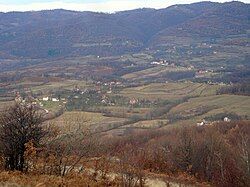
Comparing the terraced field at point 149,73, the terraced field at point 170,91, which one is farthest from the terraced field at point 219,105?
the terraced field at point 149,73

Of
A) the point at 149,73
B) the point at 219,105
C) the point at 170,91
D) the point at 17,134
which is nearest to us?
the point at 17,134

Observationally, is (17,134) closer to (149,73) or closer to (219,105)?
(219,105)

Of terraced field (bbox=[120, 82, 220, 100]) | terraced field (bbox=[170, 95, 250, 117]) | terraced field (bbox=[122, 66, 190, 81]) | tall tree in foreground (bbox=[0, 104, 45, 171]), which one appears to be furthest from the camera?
terraced field (bbox=[122, 66, 190, 81])

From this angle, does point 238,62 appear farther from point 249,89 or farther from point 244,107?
point 244,107

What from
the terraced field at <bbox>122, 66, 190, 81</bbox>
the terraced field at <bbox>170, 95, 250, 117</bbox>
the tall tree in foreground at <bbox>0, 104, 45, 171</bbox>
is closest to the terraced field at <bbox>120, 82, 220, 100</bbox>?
the terraced field at <bbox>170, 95, 250, 117</bbox>

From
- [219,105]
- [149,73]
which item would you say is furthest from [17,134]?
[149,73]

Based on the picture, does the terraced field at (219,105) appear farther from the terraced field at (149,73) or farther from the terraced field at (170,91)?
the terraced field at (149,73)

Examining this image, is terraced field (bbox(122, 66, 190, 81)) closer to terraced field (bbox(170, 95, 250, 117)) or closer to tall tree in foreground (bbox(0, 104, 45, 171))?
Result: terraced field (bbox(170, 95, 250, 117))

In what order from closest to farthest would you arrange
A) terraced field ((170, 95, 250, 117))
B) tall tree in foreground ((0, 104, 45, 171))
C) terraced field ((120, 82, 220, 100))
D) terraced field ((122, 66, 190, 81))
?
tall tree in foreground ((0, 104, 45, 171)) < terraced field ((170, 95, 250, 117)) < terraced field ((120, 82, 220, 100)) < terraced field ((122, 66, 190, 81))

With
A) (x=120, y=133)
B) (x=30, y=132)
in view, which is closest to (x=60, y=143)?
(x=30, y=132)
